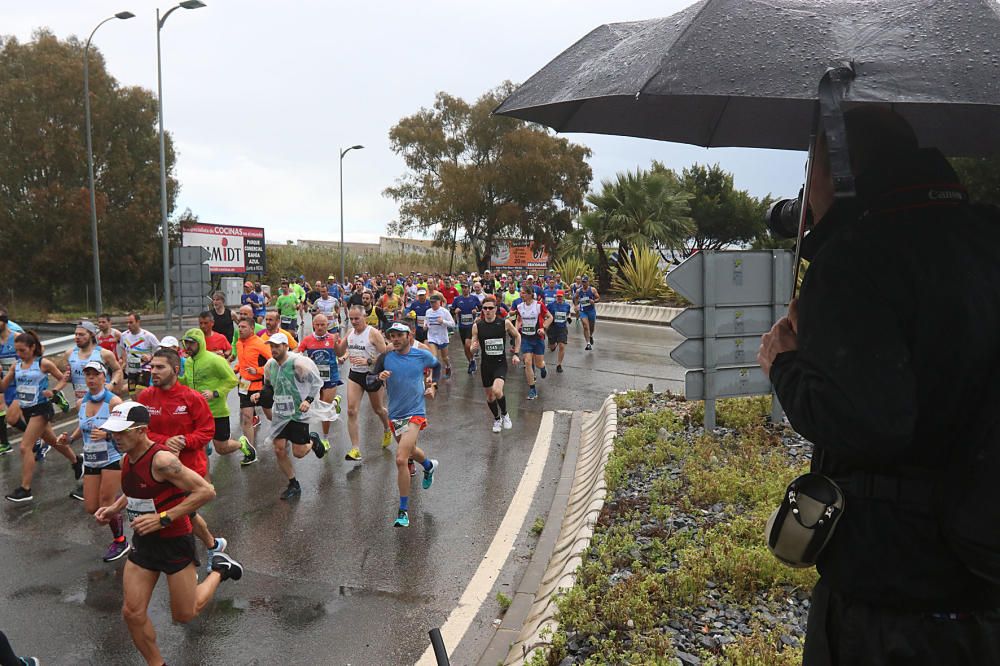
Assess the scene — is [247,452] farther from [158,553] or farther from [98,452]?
[158,553]

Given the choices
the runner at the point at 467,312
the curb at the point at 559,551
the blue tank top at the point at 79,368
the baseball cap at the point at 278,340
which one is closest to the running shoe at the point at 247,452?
the baseball cap at the point at 278,340

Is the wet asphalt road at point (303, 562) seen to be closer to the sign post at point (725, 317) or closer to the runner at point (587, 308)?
the sign post at point (725, 317)

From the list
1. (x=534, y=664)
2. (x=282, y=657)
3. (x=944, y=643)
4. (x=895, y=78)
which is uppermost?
(x=895, y=78)

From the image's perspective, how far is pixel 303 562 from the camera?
6.36m

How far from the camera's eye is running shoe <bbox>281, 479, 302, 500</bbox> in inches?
318

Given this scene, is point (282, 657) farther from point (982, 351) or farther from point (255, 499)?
point (982, 351)

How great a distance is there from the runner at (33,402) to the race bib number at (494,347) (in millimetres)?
5838

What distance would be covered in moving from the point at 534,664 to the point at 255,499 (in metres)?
5.10

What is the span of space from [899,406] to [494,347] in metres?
10.5

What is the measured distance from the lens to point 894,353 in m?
1.61

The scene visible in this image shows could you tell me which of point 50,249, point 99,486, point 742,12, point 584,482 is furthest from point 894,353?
point 50,249

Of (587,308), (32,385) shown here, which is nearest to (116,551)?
(32,385)

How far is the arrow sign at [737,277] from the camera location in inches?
346

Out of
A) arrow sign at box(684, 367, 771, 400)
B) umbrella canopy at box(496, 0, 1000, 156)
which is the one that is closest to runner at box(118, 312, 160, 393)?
arrow sign at box(684, 367, 771, 400)
